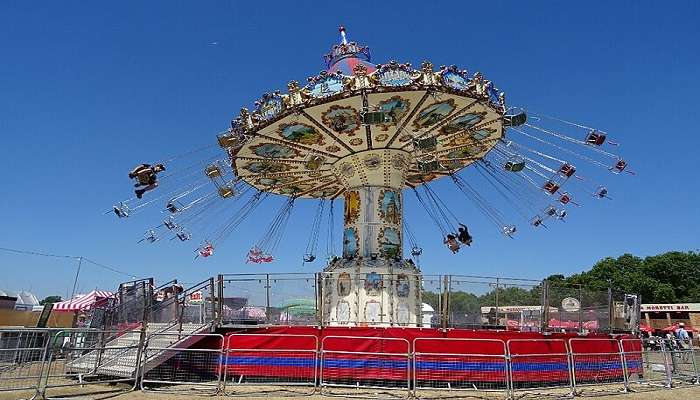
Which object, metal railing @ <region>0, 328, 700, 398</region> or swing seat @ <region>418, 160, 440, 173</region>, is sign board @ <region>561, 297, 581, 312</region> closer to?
metal railing @ <region>0, 328, 700, 398</region>

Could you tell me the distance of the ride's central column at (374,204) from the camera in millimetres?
18328

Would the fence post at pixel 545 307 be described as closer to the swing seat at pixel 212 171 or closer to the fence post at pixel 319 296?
the fence post at pixel 319 296

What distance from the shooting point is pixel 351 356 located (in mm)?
12445

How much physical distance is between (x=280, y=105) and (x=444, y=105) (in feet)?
16.3

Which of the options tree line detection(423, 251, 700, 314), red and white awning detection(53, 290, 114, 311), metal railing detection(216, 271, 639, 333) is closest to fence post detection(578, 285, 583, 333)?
metal railing detection(216, 271, 639, 333)

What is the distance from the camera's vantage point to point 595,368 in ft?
42.1

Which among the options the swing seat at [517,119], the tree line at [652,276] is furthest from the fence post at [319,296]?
the tree line at [652,276]

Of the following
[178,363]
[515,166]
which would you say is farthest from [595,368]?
[178,363]

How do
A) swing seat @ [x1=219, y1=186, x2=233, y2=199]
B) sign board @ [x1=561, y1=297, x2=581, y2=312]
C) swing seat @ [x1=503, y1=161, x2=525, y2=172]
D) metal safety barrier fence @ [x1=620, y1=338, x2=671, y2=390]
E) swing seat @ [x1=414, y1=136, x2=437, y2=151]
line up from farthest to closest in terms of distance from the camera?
swing seat @ [x1=219, y1=186, x2=233, y2=199]
swing seat @ [x1=503, y1=161, x2=525, y2=172]
swing seat @ [x1=414, y1=136, x2=437, y2=151]
sign board @ [x1=561, y1=297, x2=581, y2=312]
metal safety barrier fence @ [x1=620, y1=338, x2=671, y2=390]

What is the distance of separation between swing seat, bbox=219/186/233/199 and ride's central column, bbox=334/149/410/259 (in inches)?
175

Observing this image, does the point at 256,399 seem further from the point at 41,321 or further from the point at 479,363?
the point at 41,321

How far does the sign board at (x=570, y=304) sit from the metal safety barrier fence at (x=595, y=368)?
134 centimetres

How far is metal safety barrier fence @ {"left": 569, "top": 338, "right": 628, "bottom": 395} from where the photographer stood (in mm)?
12353

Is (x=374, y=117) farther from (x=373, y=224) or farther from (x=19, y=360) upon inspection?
(x=19, y=360)
